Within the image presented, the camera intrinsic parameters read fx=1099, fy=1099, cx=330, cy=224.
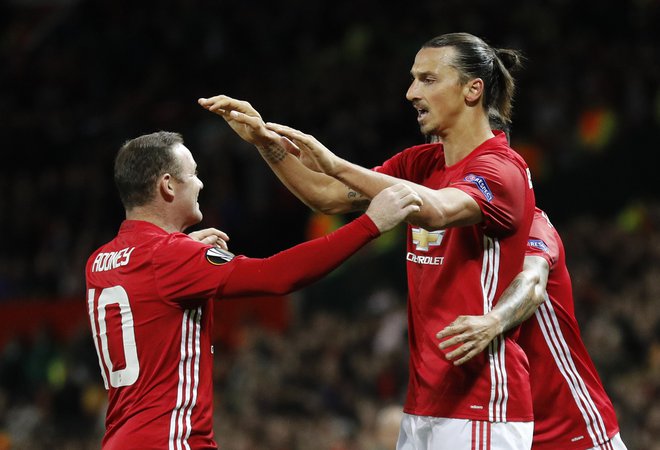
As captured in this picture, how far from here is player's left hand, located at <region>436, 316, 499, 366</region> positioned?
13.8 ft

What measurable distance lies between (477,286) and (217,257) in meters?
1.06

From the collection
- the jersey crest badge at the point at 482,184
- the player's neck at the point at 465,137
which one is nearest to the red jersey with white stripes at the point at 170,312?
the jersey crest badge at the point at 482,184

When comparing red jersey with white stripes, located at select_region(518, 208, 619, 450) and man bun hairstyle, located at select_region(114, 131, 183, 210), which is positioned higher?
man bun hairstyle, located at select_region(114, 131, 183, 210)

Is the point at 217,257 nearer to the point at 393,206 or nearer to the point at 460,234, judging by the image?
the point at 393,206

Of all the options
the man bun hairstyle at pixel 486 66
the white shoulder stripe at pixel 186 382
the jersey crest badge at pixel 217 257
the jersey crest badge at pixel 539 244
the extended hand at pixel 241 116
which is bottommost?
the white shoulder stripe at pixel 186 382

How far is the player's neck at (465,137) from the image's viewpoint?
15.5 ft

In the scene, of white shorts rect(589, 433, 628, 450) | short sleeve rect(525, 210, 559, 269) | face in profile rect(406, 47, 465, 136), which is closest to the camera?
face in profile rect(406, 47, 465, 136)

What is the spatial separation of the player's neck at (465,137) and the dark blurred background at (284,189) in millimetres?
2339

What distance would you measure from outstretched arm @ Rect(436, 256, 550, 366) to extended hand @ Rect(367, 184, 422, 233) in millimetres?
462

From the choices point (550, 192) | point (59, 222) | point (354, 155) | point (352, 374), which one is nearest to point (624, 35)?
point (550, 192)

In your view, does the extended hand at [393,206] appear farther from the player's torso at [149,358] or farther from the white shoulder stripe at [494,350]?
the player's torso at [149,358]

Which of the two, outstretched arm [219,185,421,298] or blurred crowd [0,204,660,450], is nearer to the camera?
outstretched arm [219,185,421,298]

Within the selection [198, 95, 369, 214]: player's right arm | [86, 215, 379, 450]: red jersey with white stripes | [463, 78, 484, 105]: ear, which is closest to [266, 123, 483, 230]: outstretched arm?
[86, 215, 379, 450]: red jersey with white stripes

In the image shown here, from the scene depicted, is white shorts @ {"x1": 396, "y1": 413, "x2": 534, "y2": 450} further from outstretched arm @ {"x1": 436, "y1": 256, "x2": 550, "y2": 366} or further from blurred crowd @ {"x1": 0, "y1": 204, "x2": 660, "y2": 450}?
blurred crowd @ {"x1": 0, "y1": 204, "x2": 660, "y2": 450}
